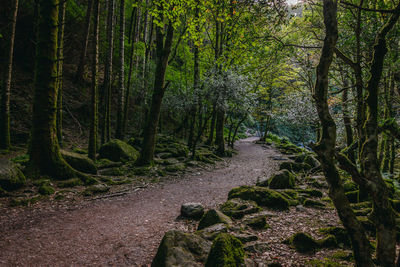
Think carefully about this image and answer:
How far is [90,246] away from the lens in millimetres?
4094

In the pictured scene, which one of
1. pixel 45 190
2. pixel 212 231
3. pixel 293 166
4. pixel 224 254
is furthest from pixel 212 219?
pixel 293 166

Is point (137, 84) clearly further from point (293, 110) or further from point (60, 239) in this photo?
point (60, 239)

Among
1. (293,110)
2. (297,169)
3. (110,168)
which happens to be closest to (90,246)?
(110,168)

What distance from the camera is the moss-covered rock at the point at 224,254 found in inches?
109

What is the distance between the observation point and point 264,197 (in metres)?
6.47

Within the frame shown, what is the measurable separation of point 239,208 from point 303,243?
1.99 m

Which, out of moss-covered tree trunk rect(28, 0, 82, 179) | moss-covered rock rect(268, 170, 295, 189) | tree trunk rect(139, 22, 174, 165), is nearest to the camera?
moss-covered tree trunk rect(28, 0, 82, 179)

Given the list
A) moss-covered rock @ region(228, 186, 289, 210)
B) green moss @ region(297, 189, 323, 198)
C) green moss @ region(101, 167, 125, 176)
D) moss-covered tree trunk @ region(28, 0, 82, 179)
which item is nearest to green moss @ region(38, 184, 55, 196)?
moss-covered tree trunk @ region(28, 0, 82, 179)

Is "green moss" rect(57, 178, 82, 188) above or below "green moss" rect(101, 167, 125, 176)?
above

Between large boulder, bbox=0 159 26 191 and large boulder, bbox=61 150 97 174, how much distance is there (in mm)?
1698

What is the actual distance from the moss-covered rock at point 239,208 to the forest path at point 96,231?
31.7 inches

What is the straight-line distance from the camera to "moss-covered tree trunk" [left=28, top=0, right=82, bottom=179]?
657 cm

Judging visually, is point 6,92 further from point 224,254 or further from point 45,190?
point 224,254

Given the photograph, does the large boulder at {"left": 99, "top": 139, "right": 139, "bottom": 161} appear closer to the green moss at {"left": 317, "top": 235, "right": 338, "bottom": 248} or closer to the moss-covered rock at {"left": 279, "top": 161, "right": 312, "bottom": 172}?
the moss-covered rock at {"left": 279, "top": 161, "right": 312, "bottom": 172}
